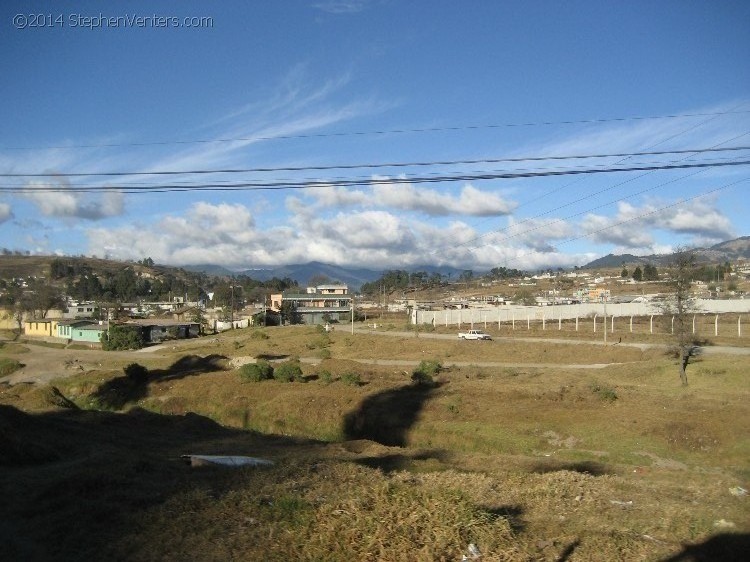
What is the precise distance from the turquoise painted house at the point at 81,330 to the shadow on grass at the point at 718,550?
281 ft

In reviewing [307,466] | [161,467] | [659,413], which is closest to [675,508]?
[307,466]

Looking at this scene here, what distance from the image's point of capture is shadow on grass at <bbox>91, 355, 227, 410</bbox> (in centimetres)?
4012

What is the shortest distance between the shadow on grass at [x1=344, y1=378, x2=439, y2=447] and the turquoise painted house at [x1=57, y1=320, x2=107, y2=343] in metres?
63.1

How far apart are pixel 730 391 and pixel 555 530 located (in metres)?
31.4

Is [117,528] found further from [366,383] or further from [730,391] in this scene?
[730,391]

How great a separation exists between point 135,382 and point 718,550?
41.1 meters

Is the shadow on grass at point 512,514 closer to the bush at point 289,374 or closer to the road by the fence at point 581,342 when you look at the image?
the bush at point 289,374

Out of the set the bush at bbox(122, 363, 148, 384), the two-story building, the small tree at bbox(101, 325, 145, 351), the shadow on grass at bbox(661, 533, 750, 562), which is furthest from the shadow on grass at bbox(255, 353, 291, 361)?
the shadow on grass at bbox(661, 533, 750, 562)

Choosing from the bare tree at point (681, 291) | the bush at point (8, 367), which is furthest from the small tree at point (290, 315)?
the bare tree at point (681, 291)

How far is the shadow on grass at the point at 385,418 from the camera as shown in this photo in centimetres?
2883

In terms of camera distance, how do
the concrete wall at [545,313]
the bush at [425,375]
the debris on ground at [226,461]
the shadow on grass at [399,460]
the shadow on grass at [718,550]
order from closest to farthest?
1. the shadow on grass at [718,550]
2. the debris on ground at [226,461]
3. the shadow on grass at [399,460]
4. the bush at [425,375]
5. the concrete wall at [545,313]

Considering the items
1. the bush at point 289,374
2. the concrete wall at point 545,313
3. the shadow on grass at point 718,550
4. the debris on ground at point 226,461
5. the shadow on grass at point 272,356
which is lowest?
the shadow on grass at point 272,356

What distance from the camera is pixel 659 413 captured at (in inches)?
1077

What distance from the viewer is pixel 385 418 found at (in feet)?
98.3
